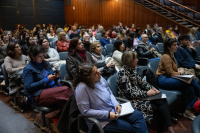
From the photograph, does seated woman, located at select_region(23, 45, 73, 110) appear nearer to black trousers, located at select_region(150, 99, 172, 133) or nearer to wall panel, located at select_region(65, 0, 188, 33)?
black trousers, located at select_region(150, 99, 172, 133)

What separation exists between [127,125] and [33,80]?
4.44 feet

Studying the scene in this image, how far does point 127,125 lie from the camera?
67.2 inches

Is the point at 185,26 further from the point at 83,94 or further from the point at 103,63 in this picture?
the point at 83,94

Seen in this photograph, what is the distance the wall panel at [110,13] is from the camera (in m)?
11.8

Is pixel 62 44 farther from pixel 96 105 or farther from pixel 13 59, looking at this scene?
pixel 96 105

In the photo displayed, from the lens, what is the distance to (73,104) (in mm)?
1700

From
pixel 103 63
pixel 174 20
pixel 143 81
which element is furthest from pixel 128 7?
pixel 143 81

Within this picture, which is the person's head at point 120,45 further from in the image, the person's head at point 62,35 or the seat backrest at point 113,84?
the person's head at point 62,35

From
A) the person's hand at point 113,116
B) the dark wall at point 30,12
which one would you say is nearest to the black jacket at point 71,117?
the person's hand at point 113,116

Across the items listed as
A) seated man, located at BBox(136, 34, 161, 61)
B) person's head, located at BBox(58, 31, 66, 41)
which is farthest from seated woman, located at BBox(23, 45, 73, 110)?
seated man, located at BBox(136, 34, 161, 61)

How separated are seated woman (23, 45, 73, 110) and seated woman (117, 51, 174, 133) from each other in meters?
0.74

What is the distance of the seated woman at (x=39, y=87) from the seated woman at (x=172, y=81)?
59.4 inches

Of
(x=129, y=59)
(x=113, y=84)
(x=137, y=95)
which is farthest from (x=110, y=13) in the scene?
(x=137, y=95)

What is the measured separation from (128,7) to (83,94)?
11964 millimetres
